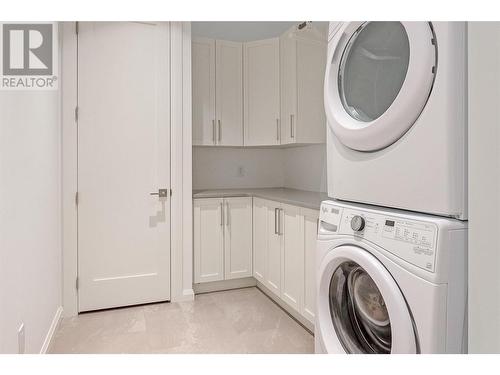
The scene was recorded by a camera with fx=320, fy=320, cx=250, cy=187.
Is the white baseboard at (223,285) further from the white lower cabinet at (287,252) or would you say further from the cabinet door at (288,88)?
the cabinet door at (288,88)

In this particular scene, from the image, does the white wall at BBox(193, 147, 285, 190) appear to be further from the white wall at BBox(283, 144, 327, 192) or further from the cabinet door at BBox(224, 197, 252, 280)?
the cabinet door at BBox(224, 197, 252, 280)

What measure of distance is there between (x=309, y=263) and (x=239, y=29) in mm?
2524

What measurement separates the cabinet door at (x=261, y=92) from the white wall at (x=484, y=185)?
2.16 metres

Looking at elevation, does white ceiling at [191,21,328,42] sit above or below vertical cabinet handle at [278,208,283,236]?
above

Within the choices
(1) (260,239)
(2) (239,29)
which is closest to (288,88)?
(2) (239,29)

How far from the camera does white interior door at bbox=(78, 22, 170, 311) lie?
235cm

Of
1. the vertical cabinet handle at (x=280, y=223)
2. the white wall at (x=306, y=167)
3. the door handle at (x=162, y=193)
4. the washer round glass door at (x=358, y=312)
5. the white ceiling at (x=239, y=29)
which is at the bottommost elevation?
the washer round glass door at (x=358, y=312)

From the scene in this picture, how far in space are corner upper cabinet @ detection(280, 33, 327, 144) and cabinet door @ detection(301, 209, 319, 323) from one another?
91 centimetres

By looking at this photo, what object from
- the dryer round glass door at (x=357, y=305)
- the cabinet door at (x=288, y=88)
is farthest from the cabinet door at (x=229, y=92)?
the dryer round glass door at (x=357, y=305)

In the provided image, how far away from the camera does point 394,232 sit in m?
1.04

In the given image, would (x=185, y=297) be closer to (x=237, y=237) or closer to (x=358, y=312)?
(x=237, y=237)

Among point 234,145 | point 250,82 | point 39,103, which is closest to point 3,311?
point 39,103

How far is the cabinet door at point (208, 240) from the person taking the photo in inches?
105
